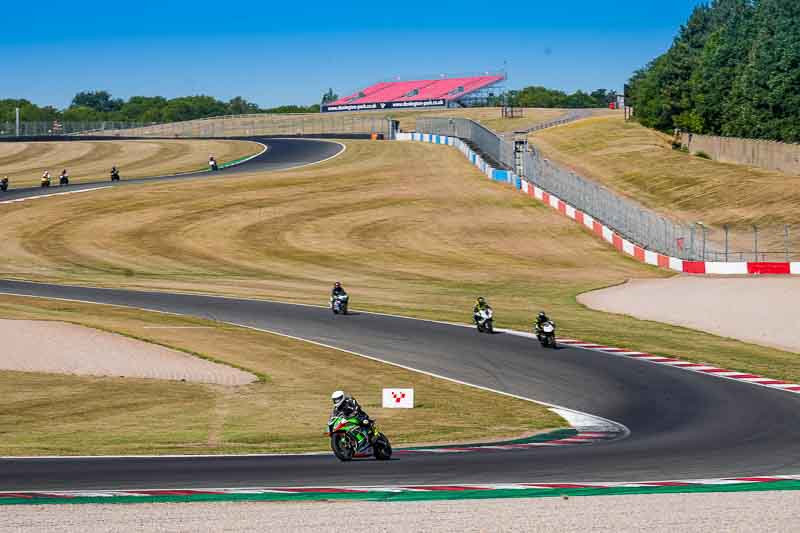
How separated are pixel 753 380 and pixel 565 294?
60.2 ft

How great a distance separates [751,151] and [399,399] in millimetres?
74216

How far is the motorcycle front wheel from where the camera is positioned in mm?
19156

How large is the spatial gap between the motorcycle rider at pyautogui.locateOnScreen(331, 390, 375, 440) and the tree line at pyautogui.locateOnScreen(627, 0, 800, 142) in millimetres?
80940

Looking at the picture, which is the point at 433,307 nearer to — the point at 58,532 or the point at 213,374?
the point at 213,374

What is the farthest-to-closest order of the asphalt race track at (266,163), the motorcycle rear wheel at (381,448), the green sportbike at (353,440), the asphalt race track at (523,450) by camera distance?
the asphalt race track at (266,163)
the motorcycle rear wheel at (381,448)
the green sportbike at (353,440)
the asphalt race track at (523,450)

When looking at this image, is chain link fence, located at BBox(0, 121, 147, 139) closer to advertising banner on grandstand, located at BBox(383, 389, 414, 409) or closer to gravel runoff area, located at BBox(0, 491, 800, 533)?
advertising banner on grandstand, located at BBox(383, 389, 414, 409)

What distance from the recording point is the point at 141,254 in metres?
57.9

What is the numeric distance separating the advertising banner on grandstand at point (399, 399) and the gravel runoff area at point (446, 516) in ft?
31.3

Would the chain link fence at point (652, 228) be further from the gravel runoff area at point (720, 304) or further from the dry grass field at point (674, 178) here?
the gravel runoff area at point (720, 304)

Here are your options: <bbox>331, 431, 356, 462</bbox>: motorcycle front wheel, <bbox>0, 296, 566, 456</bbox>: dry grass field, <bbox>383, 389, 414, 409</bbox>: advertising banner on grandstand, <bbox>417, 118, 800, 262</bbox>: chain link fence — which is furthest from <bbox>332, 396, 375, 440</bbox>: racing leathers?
<bbox>417, 118, 800, 262</bbox>: chain link fence

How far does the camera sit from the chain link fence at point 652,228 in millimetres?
54312

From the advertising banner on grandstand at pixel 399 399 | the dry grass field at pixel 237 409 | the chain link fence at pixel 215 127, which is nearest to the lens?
the dry grass field at pixel 237 409

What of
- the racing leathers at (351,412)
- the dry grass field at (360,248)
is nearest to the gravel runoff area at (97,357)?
the racing leathers at (351,412)

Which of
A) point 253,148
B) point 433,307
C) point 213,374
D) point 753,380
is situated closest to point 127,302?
point 433,307
